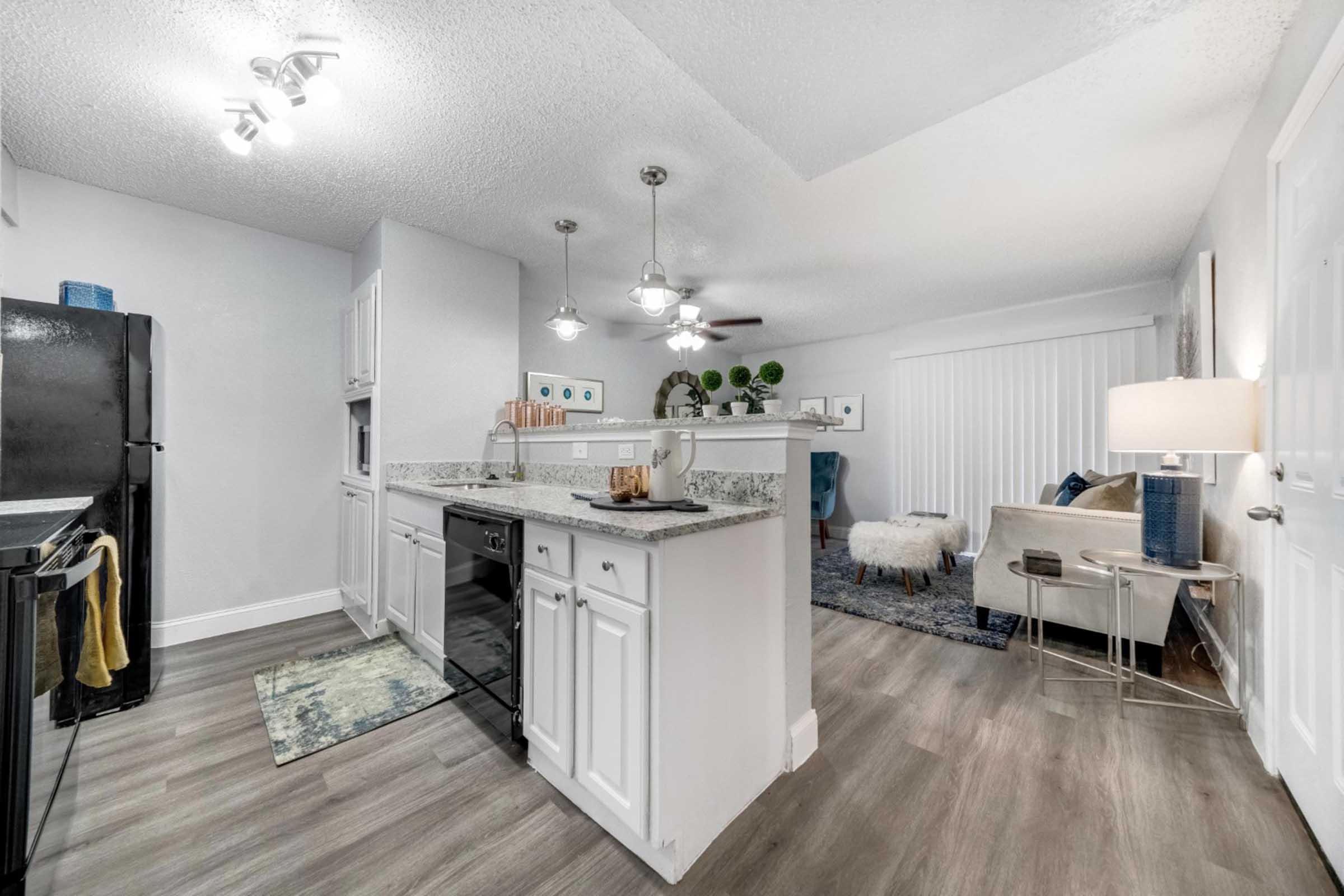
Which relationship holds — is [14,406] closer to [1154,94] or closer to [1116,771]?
[1116,771]

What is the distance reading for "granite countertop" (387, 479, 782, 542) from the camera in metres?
1.24

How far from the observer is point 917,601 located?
10.8ft

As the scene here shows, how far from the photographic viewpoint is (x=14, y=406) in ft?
6.14

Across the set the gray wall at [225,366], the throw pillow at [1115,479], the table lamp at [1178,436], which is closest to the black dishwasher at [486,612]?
the gray wall at [225,366]

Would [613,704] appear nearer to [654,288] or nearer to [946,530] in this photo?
[654,288]

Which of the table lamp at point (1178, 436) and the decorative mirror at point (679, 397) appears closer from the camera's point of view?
the table lamp at point (1178, 436)

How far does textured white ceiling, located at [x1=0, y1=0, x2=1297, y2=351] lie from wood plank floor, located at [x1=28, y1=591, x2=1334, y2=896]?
2.29m

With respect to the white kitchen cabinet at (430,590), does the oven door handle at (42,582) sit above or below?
above

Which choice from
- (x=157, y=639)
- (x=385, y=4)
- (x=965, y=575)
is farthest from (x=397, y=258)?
(x=965, y=575)

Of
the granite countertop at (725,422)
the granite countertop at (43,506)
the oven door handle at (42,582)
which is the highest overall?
the granite countertop at (725,422)

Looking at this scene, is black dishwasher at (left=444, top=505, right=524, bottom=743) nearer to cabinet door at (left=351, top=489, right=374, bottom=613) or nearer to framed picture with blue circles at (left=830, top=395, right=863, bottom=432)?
cabinet door at (left=351, top=489, right=374, bottom=613)

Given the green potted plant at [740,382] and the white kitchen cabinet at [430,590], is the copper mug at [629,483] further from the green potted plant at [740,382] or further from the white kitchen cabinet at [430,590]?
the white kitchen cabinet at [430,590]

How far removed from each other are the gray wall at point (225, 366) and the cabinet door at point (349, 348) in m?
0.06

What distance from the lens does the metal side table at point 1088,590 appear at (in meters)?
2.10
